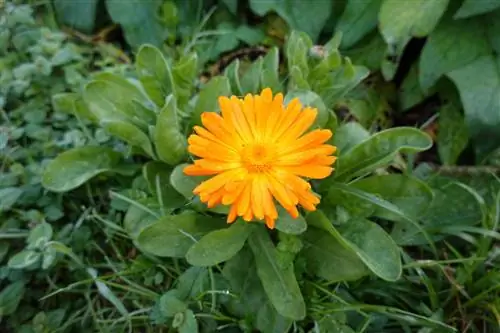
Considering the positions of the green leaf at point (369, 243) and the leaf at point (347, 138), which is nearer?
the green leaf at point (369, 243)

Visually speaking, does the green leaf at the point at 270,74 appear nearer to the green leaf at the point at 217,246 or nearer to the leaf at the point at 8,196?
the green leaf at the point at 217,246

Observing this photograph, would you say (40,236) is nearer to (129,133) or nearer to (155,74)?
(129,133)

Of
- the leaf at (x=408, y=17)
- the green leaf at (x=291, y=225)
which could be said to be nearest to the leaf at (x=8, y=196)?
the green leaf at (x=291, y=225)

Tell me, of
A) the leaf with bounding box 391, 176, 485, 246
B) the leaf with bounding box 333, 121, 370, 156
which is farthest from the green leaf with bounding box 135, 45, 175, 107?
the leaf with bounding box 391, 176, 485, 246

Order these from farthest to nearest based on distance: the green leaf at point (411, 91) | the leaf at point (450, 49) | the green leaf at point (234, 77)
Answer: the green leaf at point (411, 91) < the leaf at point (450, 49) < the green leaf at point (234, 77)

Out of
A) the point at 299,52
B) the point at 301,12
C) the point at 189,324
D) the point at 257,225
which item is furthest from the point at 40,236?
the point at 301,12

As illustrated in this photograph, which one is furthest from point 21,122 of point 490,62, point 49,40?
point 490,62

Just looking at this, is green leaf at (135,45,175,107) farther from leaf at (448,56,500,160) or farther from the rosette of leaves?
leaf at (448,56,500,160)
